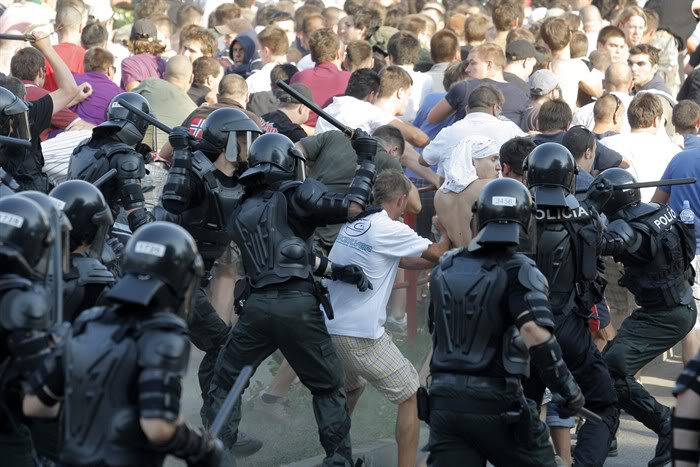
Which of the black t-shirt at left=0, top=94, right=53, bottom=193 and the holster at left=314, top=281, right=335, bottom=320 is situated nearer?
the holster at left=314, top=281, right=335, bottom=320

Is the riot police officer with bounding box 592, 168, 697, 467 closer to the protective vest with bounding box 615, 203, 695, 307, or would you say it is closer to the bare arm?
the protective vest with bounding box 615, 203, 695, 307

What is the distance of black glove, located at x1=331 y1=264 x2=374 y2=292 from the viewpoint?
7293mm

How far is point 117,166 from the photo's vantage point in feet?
25.8

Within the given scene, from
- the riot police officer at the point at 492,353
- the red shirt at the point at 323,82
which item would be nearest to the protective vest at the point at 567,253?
the riot police officer at the point at 492,353

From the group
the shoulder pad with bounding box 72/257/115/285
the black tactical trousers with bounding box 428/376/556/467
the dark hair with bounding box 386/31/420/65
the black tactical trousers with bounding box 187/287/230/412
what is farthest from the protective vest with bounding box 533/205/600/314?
the dark hair with bounding box 386/31/420/65

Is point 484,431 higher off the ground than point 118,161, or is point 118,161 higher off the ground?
point 484,431

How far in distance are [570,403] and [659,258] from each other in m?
2.40

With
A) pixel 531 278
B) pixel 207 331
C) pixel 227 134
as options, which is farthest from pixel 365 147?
pixel 531 278

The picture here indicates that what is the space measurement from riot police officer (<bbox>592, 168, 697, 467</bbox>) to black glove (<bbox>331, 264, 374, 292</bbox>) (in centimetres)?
160

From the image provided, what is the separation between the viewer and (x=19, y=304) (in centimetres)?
470

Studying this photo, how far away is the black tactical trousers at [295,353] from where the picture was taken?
Answer: 6.92 m

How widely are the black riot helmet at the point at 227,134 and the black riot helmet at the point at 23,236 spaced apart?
2.61m

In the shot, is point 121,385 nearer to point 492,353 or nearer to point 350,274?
point 492,353

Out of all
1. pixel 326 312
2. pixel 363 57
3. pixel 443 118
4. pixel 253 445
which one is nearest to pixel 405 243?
pixel 326 312
